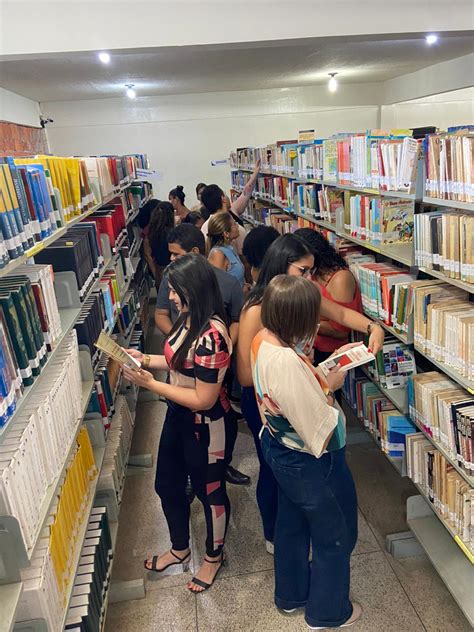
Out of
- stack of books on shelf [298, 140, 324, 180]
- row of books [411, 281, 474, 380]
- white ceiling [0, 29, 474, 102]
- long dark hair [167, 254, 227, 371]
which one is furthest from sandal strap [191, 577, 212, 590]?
white ceiling [0, 29, 474, 102]

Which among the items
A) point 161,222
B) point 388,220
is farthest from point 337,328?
point 161,222

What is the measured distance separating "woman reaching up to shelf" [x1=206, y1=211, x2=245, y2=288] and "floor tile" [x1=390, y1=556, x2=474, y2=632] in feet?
7.11

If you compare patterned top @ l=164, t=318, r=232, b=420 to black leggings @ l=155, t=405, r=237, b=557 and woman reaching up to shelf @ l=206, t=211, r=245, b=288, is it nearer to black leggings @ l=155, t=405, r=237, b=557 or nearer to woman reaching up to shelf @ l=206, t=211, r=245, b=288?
black leggings @ l=155, t=405, r=237, b=557

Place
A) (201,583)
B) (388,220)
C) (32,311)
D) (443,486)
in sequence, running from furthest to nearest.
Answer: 1. (388,220)
2. (201,583)
3. (443,486)
4. (32,311)

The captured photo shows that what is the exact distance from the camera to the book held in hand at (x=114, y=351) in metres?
1.98

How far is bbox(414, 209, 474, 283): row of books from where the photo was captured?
2074 millimetres

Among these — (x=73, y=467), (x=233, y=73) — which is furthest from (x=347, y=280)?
(x=233, y=73)

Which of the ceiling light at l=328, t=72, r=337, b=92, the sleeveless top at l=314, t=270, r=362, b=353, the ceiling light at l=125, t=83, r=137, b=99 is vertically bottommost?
the sleeveless top at l=314, t=270, r=362, b=353

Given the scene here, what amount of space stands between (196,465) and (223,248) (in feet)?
6.40

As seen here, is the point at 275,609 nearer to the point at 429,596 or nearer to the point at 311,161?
the point at 429,596

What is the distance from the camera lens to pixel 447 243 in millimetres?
2223

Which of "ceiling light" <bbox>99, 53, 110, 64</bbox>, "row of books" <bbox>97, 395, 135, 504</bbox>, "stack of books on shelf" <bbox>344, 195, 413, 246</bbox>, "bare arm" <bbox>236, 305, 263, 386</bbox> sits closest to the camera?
"bare arm" <bbox>236, 305, 263, 386</bbox>

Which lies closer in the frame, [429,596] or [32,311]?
[32,311]

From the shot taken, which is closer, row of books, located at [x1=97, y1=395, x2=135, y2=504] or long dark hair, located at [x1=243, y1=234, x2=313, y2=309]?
long dark hair, located at [x1=243, y1=234, x2=313, y2=309]
